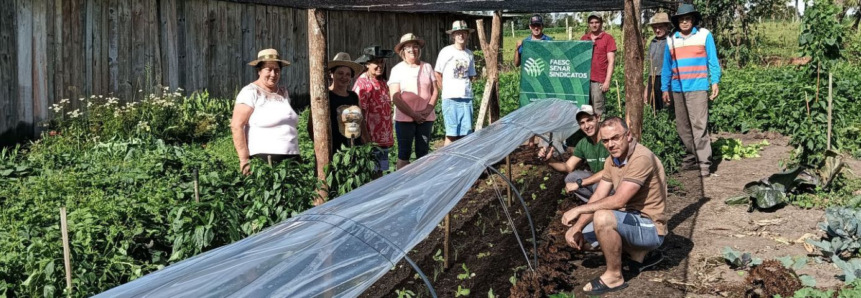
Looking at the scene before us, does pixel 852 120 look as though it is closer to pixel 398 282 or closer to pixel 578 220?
pixel 578 220

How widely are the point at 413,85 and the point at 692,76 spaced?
2923mm

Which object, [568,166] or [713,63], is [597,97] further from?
[568,166]

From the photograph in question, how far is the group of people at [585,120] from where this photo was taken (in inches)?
225

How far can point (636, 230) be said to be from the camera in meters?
5.77

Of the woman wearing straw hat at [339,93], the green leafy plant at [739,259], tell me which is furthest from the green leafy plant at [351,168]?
the green leafy plant at [739,259]

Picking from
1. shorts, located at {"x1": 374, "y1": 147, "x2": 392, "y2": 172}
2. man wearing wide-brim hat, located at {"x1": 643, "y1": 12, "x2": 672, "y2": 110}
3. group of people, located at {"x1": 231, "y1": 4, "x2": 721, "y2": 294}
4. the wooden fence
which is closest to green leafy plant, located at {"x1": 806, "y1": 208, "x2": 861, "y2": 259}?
group of people, located at {"x1": 231, "y1": 4, "x2": 721, "y2": 294}

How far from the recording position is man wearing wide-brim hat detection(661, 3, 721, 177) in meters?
8.88

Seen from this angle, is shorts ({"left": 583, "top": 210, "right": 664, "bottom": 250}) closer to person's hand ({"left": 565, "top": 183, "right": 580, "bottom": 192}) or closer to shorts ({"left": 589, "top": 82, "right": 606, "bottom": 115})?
person's hand ({"left": 565, "top": 183, "right": 580, "bottom": 192})

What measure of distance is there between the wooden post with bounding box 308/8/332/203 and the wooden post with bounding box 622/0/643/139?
301cm

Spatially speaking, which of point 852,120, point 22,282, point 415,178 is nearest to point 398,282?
point 415,178

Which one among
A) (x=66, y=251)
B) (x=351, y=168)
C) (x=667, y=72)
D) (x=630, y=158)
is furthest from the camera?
(x=667, y=72)

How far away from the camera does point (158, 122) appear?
10.9 meters

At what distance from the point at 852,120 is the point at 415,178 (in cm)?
810

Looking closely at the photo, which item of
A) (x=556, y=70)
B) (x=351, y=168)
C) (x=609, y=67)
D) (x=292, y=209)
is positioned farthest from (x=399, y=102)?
(x=609, y=67)
